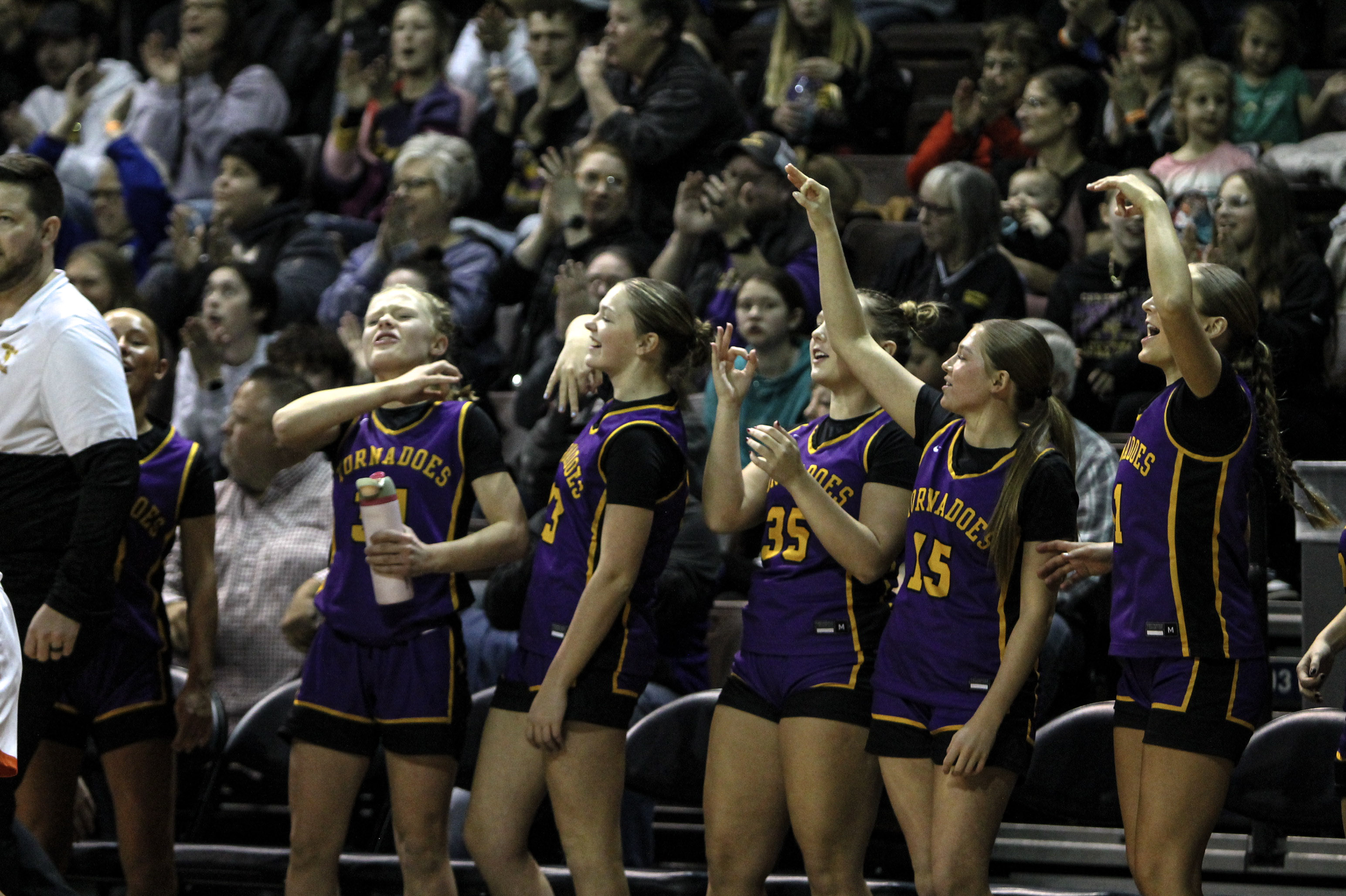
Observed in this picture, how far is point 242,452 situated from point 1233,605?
342 cm

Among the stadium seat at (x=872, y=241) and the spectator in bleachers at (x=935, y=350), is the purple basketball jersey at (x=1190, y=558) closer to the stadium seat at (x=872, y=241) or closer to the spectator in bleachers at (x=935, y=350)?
the spectator in bleachers at (x=935, y=350)

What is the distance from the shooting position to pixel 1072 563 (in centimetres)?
348

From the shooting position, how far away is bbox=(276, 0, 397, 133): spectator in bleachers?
29.0 feet

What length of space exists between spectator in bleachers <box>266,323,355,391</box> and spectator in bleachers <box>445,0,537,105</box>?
259 cm

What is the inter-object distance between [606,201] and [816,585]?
305cm

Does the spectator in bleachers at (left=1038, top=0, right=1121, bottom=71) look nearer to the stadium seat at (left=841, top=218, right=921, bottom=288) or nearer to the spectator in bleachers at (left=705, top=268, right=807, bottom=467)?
the stadium seat at (left=841, top=218, right=921, bottom=288)

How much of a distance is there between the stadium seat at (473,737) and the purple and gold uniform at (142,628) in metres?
0.81

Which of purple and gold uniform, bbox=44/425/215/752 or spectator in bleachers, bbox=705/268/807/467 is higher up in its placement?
spectator in bleachers, bbox=705/268/807/467

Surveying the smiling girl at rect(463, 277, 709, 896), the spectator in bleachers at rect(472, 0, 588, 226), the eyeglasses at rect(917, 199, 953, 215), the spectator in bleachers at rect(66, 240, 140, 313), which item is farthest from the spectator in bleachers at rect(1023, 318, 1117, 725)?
the spectator in bleachers at rect(66, 240, 140, 313)

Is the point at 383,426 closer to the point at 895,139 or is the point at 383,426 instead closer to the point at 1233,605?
the point at 1233,605

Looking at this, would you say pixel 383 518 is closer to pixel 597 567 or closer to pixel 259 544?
pixel 597 567

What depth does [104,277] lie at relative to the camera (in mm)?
6227

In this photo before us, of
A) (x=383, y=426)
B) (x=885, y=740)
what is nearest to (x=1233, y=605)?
(x=885, y=740)

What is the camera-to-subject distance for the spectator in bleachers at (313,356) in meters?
5.84
